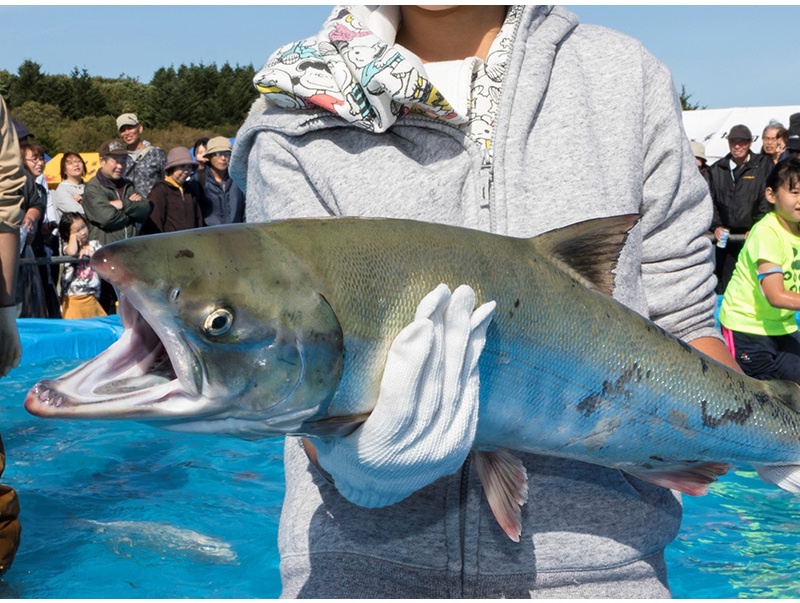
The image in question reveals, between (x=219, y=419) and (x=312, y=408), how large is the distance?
160mm

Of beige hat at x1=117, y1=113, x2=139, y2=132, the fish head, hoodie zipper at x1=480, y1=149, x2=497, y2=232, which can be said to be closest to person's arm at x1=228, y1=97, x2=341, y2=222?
hoodie zipper at x1=480, y1=149, x2=497, y2=232

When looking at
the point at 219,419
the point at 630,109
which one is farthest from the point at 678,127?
the point at 219,419

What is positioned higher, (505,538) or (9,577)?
(505,538)

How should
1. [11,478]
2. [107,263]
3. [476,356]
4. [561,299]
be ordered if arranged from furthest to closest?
1. [11,478]
2. [561,299]
3. [476,356]
4. [107,263]

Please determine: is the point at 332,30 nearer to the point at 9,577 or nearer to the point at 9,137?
the point at 9,137

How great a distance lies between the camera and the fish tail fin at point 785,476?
209 cm

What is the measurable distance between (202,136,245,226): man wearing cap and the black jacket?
21.6 ft

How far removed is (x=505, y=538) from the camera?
199cm

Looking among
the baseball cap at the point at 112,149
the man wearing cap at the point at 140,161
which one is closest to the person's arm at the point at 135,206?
the baseball cap at the point at 112,149

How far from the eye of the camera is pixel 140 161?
12758 millimetres

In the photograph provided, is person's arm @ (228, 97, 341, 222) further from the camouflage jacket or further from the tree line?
the tree line

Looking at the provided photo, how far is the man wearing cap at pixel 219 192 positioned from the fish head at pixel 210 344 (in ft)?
35.7

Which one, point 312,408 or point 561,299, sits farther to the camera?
point 561,299

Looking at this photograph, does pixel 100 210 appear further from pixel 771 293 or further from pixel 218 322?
pixel 218 322
